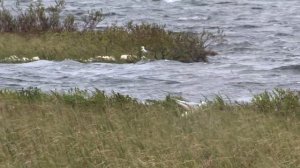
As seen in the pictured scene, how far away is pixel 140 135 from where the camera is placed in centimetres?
838

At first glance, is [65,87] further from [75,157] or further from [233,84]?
[75,157]

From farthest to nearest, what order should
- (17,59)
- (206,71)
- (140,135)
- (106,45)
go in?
(106,45) < (17,59) < (206,71) < (140,135)

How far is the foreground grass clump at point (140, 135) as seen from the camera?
23.4 ft

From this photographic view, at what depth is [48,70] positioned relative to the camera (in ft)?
56.0

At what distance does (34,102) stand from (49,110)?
119cm

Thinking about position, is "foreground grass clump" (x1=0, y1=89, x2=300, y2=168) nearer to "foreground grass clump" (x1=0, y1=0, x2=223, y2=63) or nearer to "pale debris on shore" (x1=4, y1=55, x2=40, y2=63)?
"pale debris on shore" (x1=4, y1=55, x2=40, y2=63)

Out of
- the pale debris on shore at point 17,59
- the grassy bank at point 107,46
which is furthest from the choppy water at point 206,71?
the grassy bank at point 107,46

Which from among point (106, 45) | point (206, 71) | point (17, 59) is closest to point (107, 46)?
point (106, 45)

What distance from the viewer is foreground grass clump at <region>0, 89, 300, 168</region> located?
7.13 metres

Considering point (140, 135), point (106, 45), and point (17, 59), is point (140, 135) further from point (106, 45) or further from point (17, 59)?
point (106, 45)

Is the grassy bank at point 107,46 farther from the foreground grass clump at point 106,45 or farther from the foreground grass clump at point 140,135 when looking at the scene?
the foreground grass clump at point 140,135

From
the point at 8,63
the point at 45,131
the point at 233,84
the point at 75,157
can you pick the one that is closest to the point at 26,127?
the point at 45,131

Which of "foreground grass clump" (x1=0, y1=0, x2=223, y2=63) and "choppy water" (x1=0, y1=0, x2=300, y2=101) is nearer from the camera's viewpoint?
"choppy water" (x1=0, y1=0, x2=300, y2=101)

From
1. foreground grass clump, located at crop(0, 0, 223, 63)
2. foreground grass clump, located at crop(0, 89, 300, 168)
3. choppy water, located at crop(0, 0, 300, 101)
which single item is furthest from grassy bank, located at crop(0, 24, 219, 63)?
foreground grass clump, located at crop(0, 89, 300, 168)
